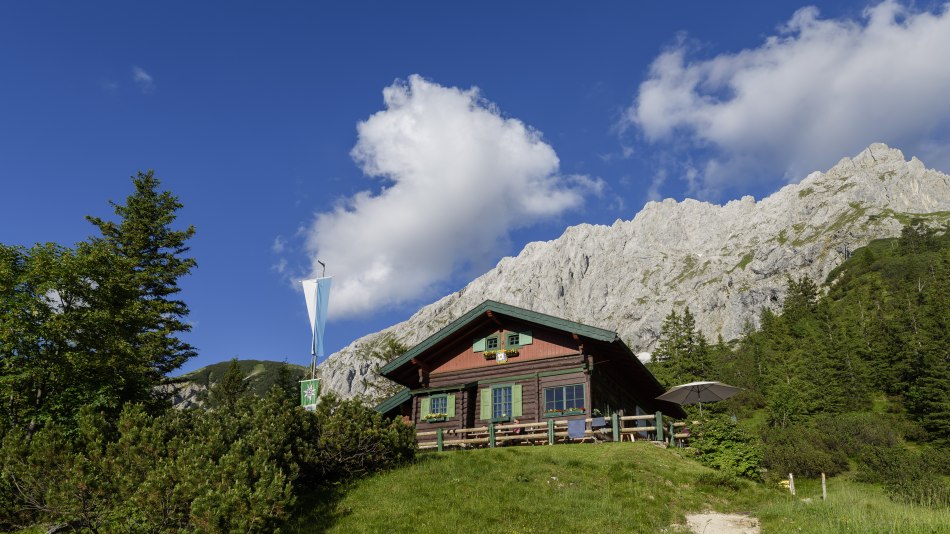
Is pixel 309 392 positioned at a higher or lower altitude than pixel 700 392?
lower

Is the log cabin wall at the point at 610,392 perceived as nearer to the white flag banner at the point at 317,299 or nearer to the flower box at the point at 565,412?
the flower box at the point at 565,412

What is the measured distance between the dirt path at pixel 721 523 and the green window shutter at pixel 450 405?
15.3 m

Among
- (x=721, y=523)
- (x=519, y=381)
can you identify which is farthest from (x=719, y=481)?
(x=519, y=381)

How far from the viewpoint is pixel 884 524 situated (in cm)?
1159

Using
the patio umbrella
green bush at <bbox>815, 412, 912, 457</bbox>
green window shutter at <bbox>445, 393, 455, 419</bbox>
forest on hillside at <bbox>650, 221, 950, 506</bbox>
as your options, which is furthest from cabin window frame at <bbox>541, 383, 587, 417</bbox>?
green bush at <bbox>815, 412, 912, 457</bbox>

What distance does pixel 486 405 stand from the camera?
29219mm

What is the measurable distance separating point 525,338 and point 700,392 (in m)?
8.33

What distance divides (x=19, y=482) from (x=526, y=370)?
20.4 metres

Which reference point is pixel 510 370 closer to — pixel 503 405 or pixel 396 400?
pixel 503 405

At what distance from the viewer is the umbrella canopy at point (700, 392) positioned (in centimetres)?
2608

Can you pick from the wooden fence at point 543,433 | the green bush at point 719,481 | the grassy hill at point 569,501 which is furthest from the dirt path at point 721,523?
the wooden fence at point 543,433

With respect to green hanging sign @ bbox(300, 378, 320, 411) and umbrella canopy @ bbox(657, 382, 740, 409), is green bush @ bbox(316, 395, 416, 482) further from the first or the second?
umbrella canopy @ bbox(657, 382, 740, 409)

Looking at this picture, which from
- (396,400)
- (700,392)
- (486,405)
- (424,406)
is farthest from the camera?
(396,400)

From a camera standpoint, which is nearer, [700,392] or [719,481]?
[719,481]
